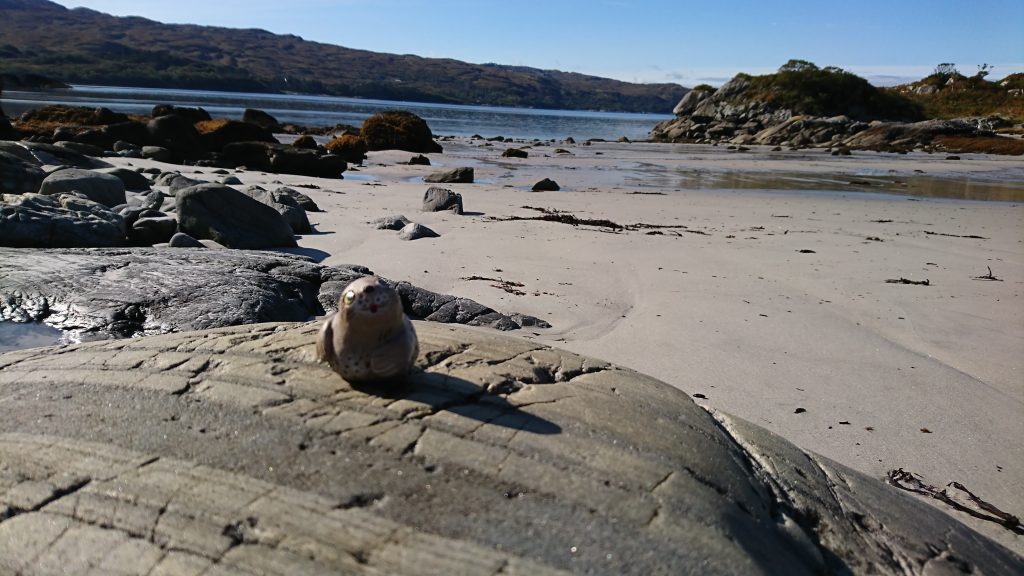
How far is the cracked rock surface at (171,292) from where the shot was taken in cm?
418

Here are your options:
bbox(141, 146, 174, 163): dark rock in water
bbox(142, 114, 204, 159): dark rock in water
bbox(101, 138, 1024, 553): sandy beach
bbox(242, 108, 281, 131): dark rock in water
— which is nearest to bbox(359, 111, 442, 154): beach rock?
bbox(242, 108, 281, 131): dark rock in water

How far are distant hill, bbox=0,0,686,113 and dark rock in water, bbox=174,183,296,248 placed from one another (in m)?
90.4

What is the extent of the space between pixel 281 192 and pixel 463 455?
7.02 meters

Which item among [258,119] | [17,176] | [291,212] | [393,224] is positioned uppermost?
[258,119]

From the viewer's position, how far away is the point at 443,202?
9.96m

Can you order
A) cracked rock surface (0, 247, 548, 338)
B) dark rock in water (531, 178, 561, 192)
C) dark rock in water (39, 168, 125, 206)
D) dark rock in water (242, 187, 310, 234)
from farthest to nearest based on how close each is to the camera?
dark rock in water (531, 178, 561, 192)
dark rock in water (39, 168, 125, 206)
dark rock in water (242, 187, 310, 234)
cracked rock surface (0, 247, 548, 338)

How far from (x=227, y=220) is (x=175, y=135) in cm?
1390

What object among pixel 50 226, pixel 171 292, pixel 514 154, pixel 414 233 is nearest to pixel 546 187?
pixel 414 233

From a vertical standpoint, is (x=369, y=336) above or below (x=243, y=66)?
below

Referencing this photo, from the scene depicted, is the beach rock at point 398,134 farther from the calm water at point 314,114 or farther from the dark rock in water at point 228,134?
the calm water at point 314,114

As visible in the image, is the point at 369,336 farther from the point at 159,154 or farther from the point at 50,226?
the point at 159,154

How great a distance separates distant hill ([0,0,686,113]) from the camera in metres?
97.2

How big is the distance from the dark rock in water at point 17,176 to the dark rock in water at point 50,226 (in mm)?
3070

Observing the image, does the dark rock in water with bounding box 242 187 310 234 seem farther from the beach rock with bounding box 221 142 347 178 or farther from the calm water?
the calm water
